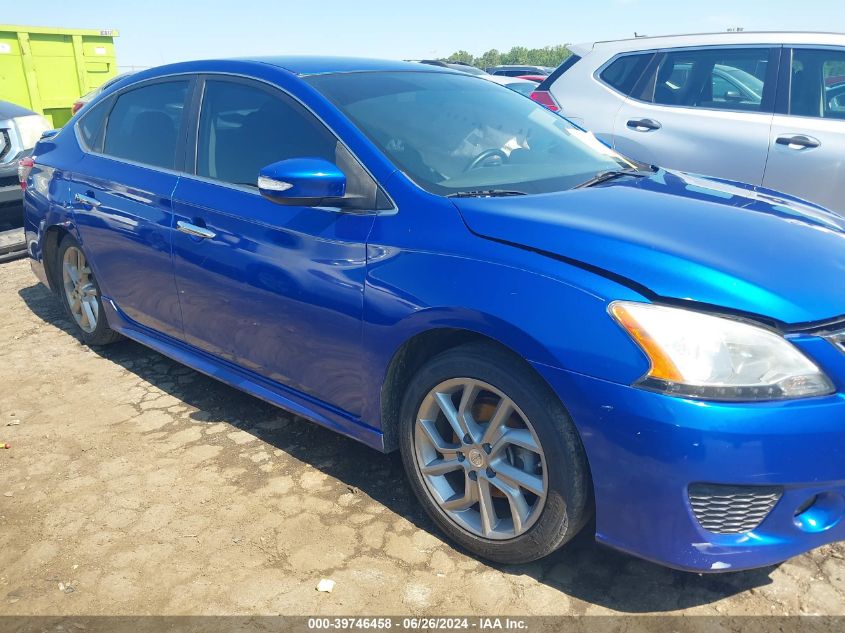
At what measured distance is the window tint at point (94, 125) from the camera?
4.12 meters

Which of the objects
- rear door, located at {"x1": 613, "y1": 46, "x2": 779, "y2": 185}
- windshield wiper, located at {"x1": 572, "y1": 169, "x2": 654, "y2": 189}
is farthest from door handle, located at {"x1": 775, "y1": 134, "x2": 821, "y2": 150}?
windshield wiper, located at {"x1": 572, "y1": 169, "x2": 654, "y2": 189}

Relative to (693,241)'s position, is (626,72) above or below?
above

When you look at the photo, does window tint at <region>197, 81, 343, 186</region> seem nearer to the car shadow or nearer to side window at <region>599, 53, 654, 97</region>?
the car shadow

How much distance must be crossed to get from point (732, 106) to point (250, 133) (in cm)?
352

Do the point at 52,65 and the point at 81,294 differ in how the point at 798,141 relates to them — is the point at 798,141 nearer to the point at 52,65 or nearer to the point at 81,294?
the point at 81,294

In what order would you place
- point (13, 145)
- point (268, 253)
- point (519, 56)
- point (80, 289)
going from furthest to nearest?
point (519, 56)
point (13, 145)
point (80, 289)
point (268, 253)

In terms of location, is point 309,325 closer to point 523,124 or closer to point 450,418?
point 450,418

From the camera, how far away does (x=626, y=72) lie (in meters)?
5.62

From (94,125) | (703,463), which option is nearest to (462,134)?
(703,463)

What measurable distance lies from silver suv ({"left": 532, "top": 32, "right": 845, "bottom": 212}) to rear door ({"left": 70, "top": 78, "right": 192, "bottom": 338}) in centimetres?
334

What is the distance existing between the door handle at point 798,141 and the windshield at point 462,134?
1993 millimetres

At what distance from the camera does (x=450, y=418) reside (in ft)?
7.96

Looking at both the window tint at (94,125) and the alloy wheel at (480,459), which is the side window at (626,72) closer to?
the window tint at (94,125)

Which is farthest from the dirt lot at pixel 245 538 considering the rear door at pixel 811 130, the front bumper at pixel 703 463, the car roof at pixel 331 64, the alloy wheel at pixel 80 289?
the rear door at pixel 811 130
